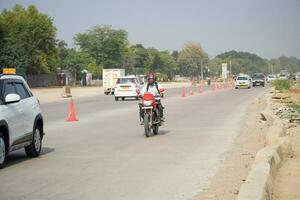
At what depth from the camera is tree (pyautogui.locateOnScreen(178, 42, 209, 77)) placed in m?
170

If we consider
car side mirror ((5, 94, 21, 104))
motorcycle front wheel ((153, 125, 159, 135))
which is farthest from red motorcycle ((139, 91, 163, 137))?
car side mirror ((5, 94, 21, 104))

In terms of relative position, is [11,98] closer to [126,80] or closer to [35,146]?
[35,146]

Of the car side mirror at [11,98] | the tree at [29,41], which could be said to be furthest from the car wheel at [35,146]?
the tree at [29,41]

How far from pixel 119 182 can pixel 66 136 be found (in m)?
7.91

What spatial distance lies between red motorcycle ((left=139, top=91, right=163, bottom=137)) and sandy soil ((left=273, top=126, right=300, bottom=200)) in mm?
4491

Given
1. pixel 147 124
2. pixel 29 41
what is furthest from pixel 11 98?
pixel 29 41

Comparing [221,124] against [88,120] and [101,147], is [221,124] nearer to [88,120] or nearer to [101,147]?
[88,120]

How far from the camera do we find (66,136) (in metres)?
16.7

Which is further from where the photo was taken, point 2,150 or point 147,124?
point 147,124

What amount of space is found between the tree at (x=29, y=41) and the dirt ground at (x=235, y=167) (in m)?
64.2

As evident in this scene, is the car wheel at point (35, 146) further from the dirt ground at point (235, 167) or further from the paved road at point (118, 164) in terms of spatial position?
the dirt ground at point (235, 167)

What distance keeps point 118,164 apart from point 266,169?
10.5 feet

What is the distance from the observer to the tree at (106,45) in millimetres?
112500

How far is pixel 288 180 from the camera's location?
9391 mm
